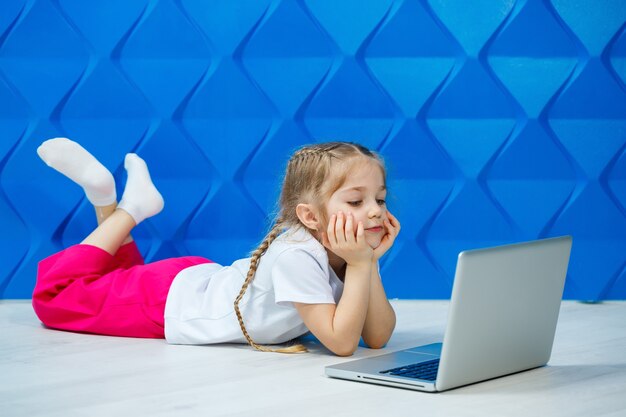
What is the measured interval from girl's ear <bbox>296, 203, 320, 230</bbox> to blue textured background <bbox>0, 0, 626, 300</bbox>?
2.07ft

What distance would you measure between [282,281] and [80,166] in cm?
73

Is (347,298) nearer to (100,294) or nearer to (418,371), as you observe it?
(418,371)

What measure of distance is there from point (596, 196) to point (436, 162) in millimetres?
395

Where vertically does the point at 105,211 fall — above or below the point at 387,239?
above

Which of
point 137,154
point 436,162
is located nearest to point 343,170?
point 436,162

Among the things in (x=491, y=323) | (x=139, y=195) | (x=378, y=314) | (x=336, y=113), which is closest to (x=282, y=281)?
(x=378, y=314)

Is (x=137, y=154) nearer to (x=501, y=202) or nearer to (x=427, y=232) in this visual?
(x=427, y=232)

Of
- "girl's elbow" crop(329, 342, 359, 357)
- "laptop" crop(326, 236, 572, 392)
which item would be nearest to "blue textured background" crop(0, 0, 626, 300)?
"girl's elbow" crop(329, 342, 359, 357)

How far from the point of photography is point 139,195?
2.10 meters

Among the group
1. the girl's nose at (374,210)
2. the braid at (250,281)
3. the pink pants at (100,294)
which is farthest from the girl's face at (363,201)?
the pink pants at (100,294)

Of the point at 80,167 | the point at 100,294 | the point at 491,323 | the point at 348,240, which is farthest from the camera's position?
the point at 80,167

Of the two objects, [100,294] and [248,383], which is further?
[100,294]

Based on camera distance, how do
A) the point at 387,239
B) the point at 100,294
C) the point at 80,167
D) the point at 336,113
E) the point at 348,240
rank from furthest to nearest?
the point at 336,113 → the point at 80,167 → the point at 100,294 → the point at 387,239 → the point at 348,240

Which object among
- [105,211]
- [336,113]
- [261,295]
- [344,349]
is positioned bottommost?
[344,349]
